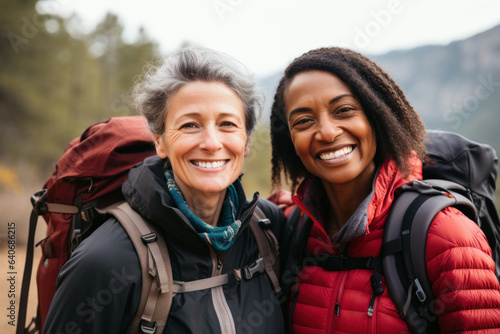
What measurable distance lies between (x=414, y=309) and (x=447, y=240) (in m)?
0.41

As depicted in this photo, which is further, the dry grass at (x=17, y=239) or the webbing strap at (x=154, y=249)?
the dry grass at (x=17, y=239)

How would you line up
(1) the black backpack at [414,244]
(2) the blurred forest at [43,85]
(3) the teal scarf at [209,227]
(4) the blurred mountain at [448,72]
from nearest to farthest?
1. (1) the black backpack at [414,244]
2. (3) the teal scarf at [209,227]
3. (2) the blurred forest at [43,85]
4. (4) the blurred mountain at [448,72]

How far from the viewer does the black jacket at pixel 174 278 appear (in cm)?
191

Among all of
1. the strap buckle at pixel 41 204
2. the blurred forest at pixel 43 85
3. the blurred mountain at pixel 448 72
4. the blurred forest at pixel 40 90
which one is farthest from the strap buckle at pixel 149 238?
the blurred mountain at pixel 448 72

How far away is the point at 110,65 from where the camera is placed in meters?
24.7

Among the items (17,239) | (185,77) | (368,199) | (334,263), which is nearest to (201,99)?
(185,77)

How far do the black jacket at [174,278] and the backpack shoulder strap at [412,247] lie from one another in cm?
80

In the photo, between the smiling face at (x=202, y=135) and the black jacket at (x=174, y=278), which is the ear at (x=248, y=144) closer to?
the smiling face at (x=202, y=135)

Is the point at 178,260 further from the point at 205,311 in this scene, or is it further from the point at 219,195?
the point at 219,195

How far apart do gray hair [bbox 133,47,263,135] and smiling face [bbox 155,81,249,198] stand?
0.05 metres

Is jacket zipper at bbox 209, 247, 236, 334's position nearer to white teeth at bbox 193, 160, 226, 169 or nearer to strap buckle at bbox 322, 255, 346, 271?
white teeth at bbox 193, 160, 226, 169

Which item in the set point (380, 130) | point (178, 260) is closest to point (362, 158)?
point (380, 130)

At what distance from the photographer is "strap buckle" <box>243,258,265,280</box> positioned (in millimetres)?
2367

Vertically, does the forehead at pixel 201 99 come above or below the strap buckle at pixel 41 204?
above
